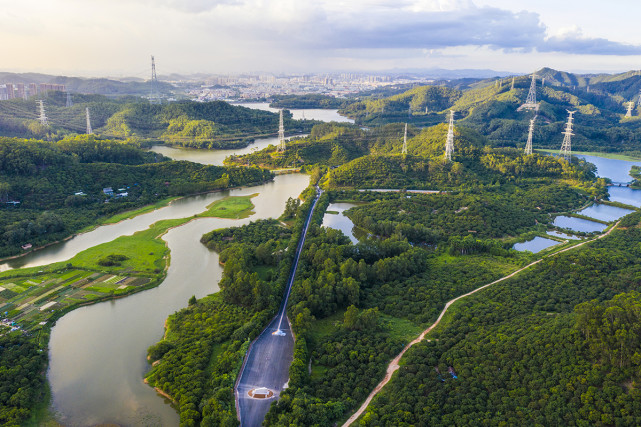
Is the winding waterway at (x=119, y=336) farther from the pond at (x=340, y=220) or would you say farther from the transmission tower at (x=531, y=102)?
the transmission tower at (x=531, y=102)

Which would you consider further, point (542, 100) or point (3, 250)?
point (542, 100)

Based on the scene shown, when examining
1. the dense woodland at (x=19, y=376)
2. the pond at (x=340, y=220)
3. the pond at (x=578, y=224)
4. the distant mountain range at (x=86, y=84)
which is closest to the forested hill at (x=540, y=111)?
the pond at (x=578, y=224)

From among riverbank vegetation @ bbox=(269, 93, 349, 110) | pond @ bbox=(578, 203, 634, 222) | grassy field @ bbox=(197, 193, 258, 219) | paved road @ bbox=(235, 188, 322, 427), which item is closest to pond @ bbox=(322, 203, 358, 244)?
grassy field @ bbox=(197, 193, 258, 219)

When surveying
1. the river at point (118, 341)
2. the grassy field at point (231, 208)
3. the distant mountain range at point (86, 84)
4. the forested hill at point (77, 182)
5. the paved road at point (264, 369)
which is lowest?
the river at point (118, 341)

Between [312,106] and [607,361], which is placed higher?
[312,106]

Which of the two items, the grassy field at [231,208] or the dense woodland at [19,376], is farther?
the grassy field at [231,208]

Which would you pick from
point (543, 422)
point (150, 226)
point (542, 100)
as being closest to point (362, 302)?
point (543, 422)

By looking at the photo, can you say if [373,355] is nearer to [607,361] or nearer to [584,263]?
[607,361]

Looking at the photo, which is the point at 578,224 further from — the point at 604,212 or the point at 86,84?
the point at 86,84
